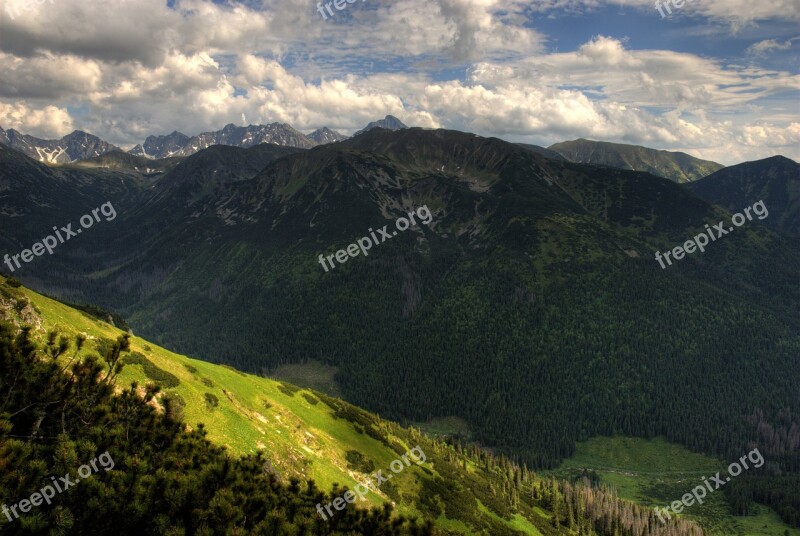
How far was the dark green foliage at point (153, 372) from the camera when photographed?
56.4 meters

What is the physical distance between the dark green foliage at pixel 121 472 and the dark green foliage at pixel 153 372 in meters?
35.8

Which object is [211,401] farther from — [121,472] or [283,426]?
[121,472]

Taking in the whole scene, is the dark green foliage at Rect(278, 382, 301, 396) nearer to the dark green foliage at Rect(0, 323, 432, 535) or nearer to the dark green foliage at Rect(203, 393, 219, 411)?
the dark green foliage at Rect(203, 393, 219, 411)

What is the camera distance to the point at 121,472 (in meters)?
17.3

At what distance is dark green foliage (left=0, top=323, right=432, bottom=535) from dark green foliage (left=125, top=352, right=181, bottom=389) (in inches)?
1411

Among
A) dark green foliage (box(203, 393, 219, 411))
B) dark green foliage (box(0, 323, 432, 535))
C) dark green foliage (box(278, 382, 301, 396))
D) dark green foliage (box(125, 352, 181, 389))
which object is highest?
dark green foliage (box(0, 323, 432, 535))

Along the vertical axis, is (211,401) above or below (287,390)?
above

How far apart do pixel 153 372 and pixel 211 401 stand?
8.24 meters

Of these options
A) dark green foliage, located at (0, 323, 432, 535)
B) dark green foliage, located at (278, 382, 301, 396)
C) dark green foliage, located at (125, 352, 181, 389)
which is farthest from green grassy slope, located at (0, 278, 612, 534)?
dark green foliage, located at (0, 323, 432, 535)

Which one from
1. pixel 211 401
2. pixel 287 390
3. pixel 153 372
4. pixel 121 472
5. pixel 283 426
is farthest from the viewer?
pixel 287 390

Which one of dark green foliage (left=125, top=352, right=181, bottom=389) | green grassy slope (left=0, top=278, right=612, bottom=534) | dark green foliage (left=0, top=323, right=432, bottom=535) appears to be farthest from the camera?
dark green foliage (left=125, top=352, right=181, bottom=389)

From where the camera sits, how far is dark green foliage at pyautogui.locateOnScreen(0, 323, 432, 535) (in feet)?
51.2

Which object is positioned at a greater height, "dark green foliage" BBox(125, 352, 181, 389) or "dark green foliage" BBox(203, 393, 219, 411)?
"dark green foliage" BBox(125, 352, 181, 389)

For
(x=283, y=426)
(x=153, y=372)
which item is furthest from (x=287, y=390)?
(x=153, y=372)
